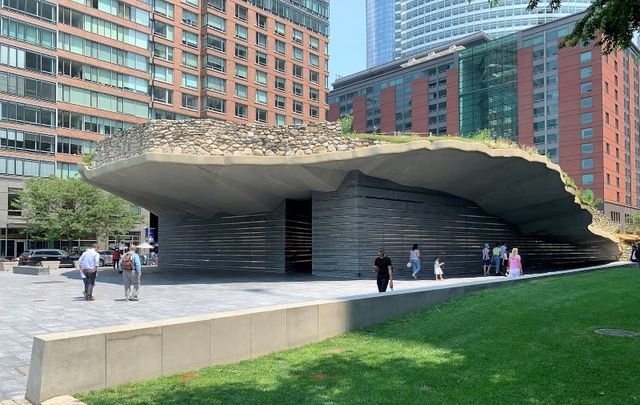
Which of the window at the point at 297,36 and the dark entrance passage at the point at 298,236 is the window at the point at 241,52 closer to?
the window at the point at 297,36

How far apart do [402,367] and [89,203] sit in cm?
4752

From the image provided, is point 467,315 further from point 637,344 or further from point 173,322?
point 173,322

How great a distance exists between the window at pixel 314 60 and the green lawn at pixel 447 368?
74.5 metres

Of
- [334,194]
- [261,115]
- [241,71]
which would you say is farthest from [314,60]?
[334,194]

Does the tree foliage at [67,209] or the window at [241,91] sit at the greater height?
the window at [241,91]

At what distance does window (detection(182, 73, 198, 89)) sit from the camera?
224ft

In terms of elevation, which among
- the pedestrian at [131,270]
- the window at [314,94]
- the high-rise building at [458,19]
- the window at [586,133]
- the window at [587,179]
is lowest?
the pedestrian at [131,270]

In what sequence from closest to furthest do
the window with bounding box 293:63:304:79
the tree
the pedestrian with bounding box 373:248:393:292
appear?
the tree, the pedestrian with bounding box 373:248:393:292, the window with bounding box 293:63:304:79

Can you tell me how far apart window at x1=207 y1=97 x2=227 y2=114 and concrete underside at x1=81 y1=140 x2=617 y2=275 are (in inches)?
1589

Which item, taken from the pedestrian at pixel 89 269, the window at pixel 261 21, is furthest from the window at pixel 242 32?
the pedestrian at pixel 89 269

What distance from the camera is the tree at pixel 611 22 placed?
6443mm

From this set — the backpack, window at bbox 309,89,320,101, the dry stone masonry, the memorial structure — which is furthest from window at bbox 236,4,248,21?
the backpack

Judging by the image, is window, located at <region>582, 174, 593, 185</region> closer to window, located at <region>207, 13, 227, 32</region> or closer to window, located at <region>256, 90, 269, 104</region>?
window, located at <region>256, 90, 269, 104</region>

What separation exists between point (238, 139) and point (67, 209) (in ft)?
111
